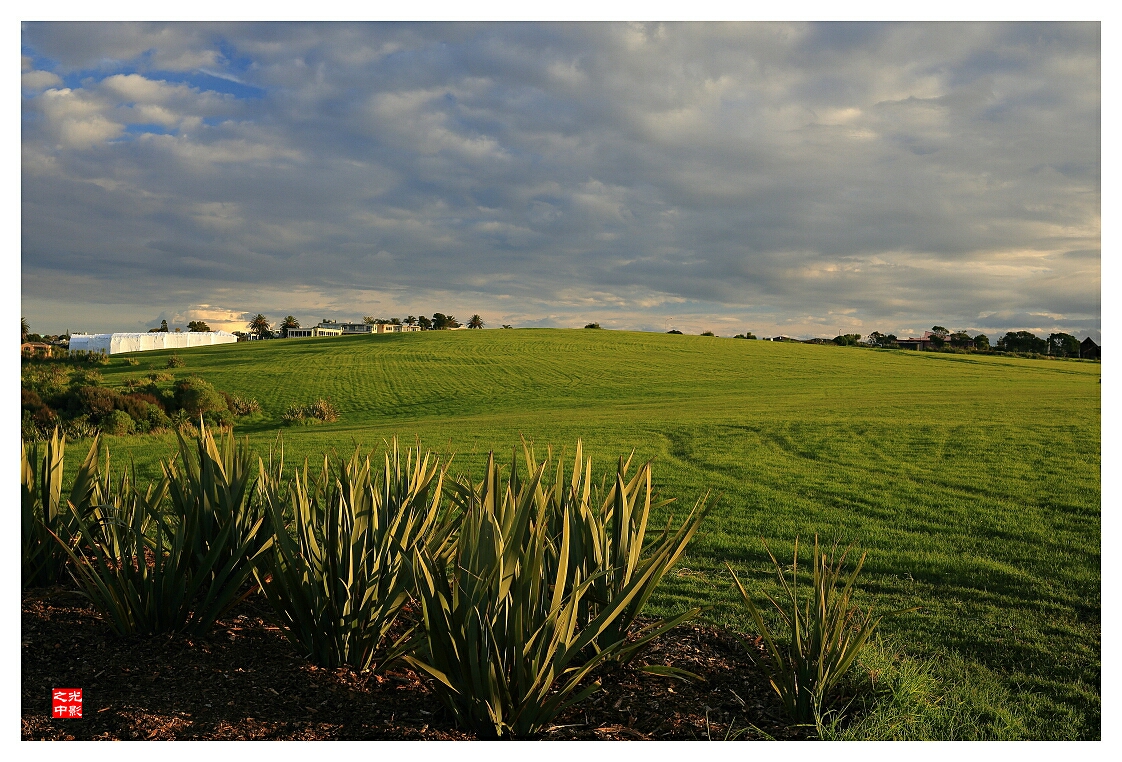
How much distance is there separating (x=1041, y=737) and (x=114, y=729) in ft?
15.8

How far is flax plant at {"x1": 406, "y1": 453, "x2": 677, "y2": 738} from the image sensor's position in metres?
2.88

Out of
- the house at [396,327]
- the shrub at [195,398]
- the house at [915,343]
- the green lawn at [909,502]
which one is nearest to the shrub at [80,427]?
the green lawn at [909,502]

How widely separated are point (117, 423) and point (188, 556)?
21.3 meters

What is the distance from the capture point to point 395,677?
359cm

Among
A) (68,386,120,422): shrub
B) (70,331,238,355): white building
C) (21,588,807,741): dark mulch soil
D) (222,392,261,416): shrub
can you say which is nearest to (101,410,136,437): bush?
(68,386,120,422): shrub

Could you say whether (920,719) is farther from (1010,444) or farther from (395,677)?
(1010,444)

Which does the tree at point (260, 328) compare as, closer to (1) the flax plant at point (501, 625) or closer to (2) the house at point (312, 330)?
(2) the house at point (312, 330)

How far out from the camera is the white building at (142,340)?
2823 inches

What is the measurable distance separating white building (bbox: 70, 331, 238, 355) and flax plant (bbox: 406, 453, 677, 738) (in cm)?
7622

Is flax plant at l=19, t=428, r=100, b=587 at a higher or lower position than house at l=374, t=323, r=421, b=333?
lower

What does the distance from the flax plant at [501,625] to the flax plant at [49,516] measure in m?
2.96

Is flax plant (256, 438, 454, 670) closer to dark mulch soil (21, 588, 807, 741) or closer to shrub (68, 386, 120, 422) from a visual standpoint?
dark mulch soil (21, 588, 807, 741)

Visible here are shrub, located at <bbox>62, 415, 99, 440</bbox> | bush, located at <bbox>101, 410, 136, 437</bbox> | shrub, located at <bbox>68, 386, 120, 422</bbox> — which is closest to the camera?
shrub, located at <bbox>62, 415, 99, 440</bbox>

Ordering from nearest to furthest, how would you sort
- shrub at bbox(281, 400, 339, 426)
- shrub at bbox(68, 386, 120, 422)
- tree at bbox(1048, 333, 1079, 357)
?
shrub at bbox(68, 386, 120, 422), shrub at bbox(281, 400, 339, 426), tree at bbox(1048, 333, 1079, 357)
